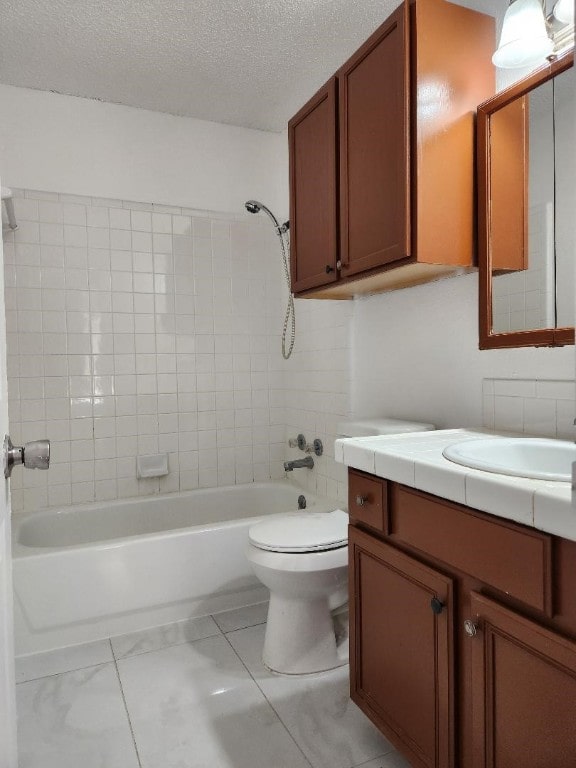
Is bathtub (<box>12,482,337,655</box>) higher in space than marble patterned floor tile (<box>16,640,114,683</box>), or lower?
higher

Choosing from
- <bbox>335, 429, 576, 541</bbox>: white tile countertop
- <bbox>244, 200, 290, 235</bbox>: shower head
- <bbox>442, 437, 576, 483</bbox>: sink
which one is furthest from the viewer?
<bbox>244, 200, 290, 235</bbox>: shower head

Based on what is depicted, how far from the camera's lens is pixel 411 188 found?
56.0 inches

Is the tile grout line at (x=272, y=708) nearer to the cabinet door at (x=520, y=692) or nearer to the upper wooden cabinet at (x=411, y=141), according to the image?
the cabinet door at (x=520, y=692)

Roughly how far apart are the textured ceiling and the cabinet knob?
1.77 m

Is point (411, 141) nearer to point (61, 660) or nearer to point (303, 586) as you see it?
point (303, 586)

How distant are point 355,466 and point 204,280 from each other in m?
1.81

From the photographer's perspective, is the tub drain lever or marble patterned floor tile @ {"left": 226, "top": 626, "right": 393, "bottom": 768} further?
marble patterned floor tile @ {"left": 226, "top": 626, "right": 393, "bottom": 768}

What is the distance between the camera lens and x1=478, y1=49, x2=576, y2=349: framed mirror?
132 centimetres

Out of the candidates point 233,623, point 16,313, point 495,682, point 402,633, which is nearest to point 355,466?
point 402,633

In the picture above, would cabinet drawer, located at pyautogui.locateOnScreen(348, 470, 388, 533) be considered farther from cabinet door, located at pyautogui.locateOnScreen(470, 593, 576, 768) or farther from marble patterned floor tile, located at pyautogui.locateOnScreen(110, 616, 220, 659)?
marble patterned floor tile, located at pyautogui.locateOnScreen(110, 616, 220, 659)

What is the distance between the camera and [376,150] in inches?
60.9

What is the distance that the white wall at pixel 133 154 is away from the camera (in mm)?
2396

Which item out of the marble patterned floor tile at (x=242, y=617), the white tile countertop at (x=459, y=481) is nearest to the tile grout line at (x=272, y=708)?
the marble patterned floor tile at (x=242, y=617)

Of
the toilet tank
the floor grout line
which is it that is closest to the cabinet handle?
the toilet tank
